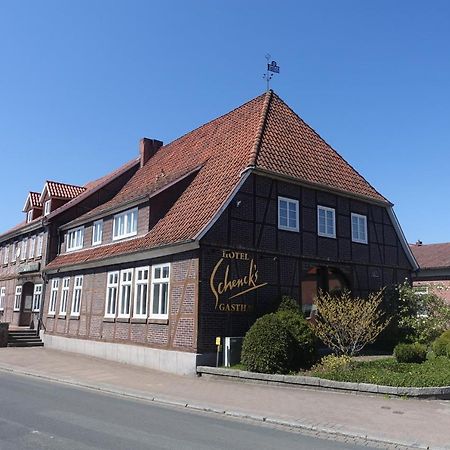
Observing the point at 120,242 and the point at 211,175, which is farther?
the point at 120,242

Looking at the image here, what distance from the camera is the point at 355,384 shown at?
11.8 meters

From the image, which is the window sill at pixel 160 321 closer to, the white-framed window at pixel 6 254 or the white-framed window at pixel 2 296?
the white-framed window at pixel 2 296

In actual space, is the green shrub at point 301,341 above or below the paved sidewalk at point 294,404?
above

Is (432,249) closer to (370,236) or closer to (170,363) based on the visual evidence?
(370,236)

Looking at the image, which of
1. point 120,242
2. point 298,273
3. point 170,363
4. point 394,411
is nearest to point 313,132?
point 298,273

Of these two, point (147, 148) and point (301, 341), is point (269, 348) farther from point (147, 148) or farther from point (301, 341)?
point (147, 148)

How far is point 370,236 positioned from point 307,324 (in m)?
7.94

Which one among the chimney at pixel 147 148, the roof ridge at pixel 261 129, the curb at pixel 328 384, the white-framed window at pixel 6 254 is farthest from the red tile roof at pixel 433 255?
the white-framed window at pixel 6 254

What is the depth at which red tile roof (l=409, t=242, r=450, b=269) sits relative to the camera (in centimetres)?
3291

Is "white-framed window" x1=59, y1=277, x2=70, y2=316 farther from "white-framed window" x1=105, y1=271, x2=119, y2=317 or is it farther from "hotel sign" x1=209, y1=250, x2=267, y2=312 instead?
"hotel sign" x1=209, y1=250, x2=267, y2=312

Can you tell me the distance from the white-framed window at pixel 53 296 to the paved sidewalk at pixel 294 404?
9501 mm

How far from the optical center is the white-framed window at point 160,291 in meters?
17.5

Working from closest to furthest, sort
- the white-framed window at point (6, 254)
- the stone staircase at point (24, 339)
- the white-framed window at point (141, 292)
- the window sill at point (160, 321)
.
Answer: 1. the window sill at point (160, 321)
2. the white-framed window at point (141, 292)
3. the stone staircase at point (24, 339)
4. the white-framed window at point (6, 254)

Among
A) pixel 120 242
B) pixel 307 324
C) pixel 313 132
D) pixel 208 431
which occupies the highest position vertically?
pixel 313 132
